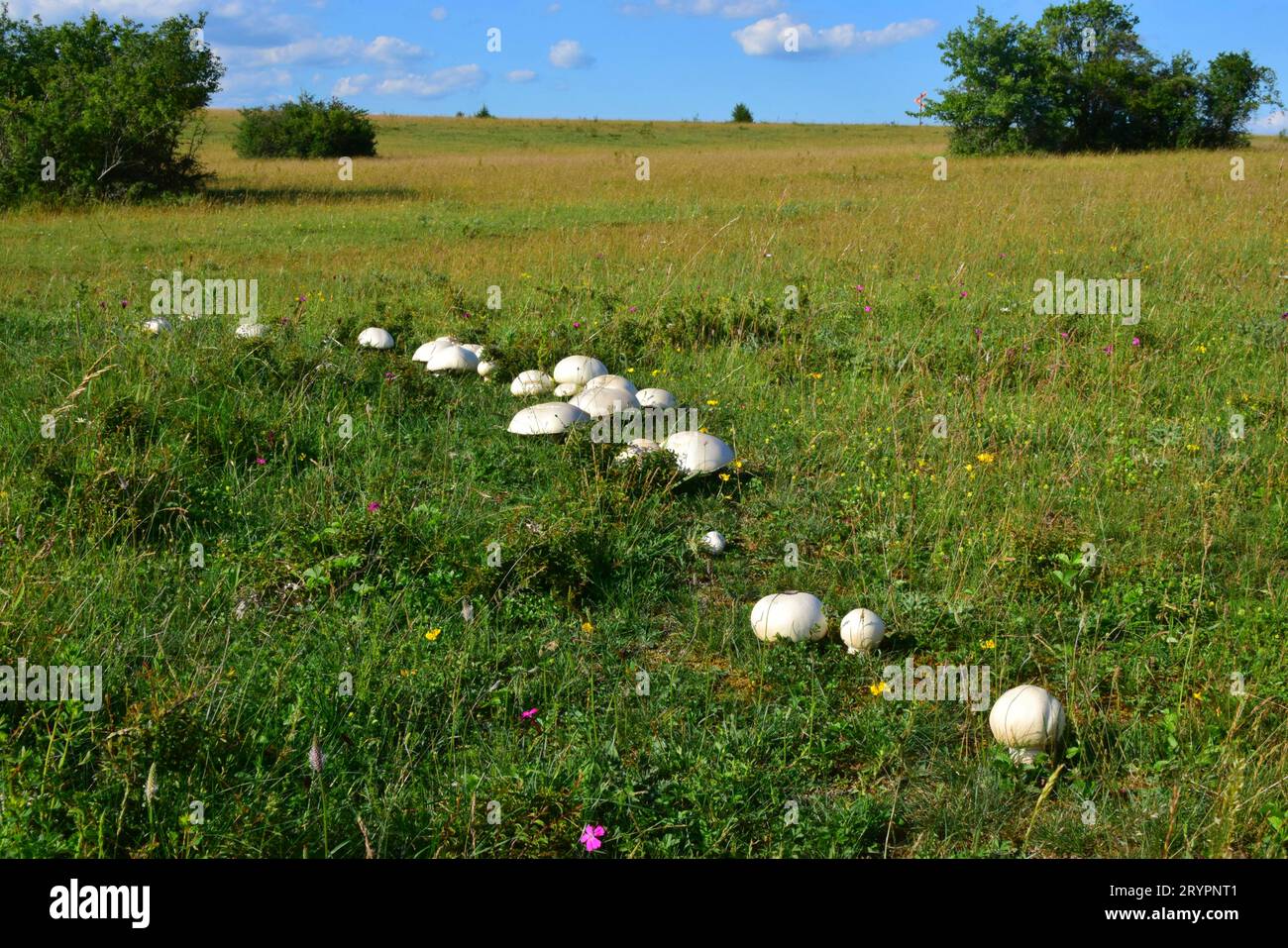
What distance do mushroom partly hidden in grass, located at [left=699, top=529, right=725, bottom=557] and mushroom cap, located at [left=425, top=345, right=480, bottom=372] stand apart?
2952mm

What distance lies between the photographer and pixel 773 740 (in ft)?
12.1

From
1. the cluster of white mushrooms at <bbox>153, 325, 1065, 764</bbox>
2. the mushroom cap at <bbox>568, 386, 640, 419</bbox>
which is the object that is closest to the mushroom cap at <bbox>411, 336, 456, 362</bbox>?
the cluster of white mushrooms at <bbox>153, 325, 1065, 764</bbox>

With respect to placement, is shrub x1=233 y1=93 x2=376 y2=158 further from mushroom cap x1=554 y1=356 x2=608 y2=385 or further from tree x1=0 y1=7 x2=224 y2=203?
mushroom cap x1=554 y1=356 x2=608 y2=385

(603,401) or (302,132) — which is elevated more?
(302,132)

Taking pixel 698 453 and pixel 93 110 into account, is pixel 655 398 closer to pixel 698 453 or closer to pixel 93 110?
pixel 698 453

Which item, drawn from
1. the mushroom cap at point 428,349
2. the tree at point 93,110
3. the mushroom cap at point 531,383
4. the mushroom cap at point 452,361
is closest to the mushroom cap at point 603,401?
the mushroom cap at point 531,383

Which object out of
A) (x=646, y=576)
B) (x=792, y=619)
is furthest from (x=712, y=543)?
(x=792, y=619)

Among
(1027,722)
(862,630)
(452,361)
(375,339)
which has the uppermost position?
(375,339)

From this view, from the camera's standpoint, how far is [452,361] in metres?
7.27

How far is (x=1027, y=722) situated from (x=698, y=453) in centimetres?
255

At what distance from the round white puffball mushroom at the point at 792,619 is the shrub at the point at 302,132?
104ft

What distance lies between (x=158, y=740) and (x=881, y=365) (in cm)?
579

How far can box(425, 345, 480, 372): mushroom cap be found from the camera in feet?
23.9
